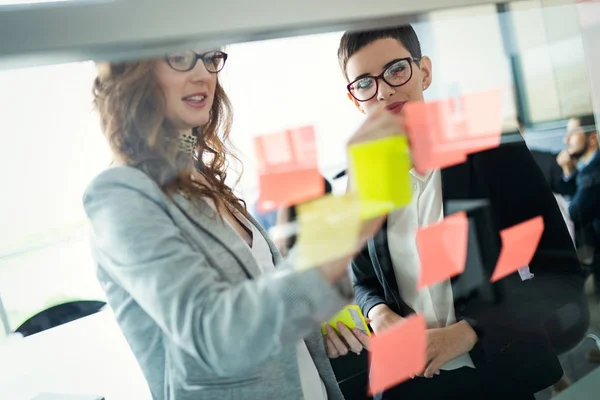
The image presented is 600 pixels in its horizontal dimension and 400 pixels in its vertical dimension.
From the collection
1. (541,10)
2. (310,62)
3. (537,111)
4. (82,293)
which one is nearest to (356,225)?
(310,62)

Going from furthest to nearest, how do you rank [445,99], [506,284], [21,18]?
1. [506,284]
2. [445,99]
3. [21,18]

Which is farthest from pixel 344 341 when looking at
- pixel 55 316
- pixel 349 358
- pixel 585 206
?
pixel 585 206

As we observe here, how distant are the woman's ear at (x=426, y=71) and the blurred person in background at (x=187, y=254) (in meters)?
0.38

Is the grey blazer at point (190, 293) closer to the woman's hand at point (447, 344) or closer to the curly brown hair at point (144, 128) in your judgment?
the curly brown hair at point (144, 128)

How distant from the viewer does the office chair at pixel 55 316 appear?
60 cm

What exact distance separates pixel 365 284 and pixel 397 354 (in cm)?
14

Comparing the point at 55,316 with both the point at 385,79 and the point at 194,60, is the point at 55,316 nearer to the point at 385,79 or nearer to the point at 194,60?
the point at 194,60

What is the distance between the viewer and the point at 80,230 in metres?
0.63

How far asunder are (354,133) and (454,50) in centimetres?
33

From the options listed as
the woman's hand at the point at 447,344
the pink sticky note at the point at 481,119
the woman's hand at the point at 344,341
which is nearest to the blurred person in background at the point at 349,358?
the woman's hand at the point at 344,341

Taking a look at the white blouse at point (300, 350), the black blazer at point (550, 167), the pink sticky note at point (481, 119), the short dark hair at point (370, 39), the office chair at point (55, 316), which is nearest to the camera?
the office chair at point (55, 316)

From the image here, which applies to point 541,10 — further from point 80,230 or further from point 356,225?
point 80,230

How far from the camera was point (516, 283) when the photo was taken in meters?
1.05

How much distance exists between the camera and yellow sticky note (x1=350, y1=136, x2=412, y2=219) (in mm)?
744
